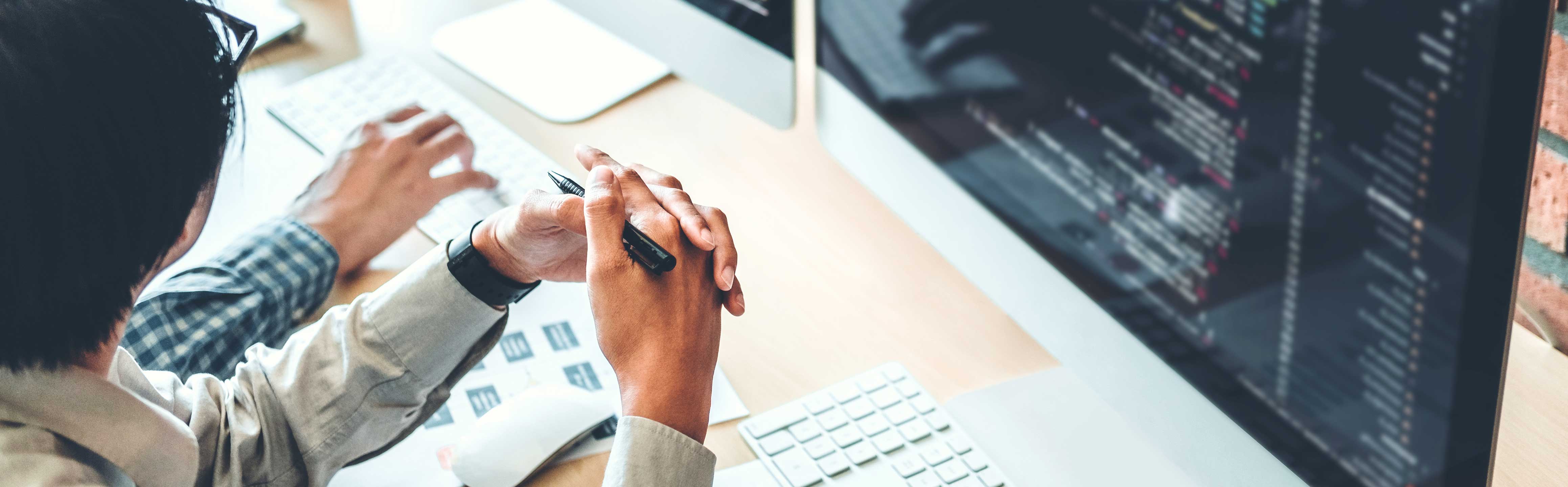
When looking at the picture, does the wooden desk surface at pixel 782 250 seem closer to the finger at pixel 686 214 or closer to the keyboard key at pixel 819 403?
the keyboard key at pixel 819 403

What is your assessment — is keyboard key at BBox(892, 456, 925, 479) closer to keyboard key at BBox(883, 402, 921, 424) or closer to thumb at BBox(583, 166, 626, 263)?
keyboard key at BBox(883, 402, 921, 424)

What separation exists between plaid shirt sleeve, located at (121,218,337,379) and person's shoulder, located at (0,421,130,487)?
0.21 metres

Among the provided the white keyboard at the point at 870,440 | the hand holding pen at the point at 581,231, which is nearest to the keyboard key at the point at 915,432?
the white keyboard at the point at 870,440

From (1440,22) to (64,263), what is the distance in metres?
0.60

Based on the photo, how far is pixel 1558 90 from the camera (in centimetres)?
72

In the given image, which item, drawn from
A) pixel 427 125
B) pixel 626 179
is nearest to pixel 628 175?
pixel 626 179

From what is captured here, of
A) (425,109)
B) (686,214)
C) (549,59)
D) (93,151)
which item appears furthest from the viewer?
(549,59)

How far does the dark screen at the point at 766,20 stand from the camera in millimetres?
844

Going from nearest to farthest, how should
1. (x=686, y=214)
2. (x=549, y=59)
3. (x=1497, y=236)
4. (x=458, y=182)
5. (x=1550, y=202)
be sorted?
(x=1497, y=236) < (x=686, y=214) < (x=1550, y=202) < (x=458, y=182) < (x=549, y=59)

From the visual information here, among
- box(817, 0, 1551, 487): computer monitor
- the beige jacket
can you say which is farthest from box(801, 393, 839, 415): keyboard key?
the beige jacket

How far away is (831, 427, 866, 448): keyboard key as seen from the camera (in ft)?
2.34

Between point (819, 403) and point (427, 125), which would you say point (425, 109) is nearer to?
point (427, 125)

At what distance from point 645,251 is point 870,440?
8.4 inches

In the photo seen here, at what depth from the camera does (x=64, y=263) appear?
552mm
